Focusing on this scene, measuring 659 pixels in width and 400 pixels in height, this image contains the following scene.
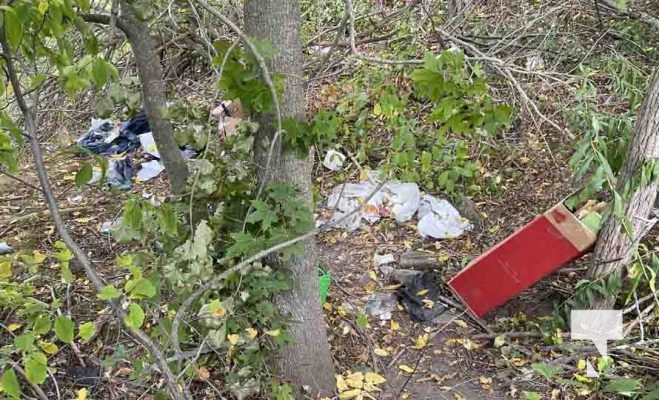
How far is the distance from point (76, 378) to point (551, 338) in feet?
7.75

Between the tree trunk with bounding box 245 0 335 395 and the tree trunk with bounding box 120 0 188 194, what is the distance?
319 millimetres

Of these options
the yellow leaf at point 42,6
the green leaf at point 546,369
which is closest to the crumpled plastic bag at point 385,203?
the green leaf at point 546,369

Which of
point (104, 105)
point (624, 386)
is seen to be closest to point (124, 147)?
point (104, 105)

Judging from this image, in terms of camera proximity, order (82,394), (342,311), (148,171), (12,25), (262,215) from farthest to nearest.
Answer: (148,171)
(342,311)
(82,394)
(262,215)
(12,25)

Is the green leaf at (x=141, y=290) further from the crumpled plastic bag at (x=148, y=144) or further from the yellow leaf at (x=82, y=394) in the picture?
the crumpled plastic bag at (x=148, y=144)

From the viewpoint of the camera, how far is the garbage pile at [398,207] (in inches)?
153

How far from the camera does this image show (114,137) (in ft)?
15.9

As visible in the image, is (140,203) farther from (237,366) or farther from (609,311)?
(609,311)

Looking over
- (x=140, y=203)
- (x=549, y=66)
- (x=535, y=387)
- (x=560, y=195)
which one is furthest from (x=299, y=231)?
(x=549, y=66)

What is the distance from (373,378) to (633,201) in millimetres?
1517

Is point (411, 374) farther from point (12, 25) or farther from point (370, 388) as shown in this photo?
point (12, 25)

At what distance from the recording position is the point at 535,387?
2.72m

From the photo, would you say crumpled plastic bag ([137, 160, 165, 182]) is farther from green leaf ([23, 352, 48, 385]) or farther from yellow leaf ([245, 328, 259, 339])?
green leaf ([23, 352, 48, 385])

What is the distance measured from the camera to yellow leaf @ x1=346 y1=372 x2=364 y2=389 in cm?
271
